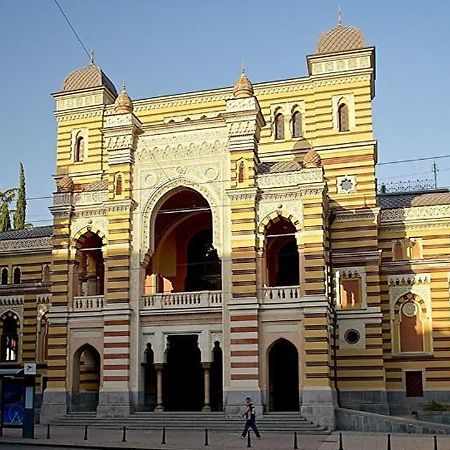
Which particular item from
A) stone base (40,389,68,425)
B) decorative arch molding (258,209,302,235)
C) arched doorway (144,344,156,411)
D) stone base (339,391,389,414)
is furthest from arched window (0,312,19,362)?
stone base (339,391,389,414)

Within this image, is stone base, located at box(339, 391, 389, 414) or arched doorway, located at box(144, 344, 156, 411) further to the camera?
stone base, located at box(339, 391, 389, 414)

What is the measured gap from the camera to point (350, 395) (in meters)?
36.5

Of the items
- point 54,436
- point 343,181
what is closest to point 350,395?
point 343,181

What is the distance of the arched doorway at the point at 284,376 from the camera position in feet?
122

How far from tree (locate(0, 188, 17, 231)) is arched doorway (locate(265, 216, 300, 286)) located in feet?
102

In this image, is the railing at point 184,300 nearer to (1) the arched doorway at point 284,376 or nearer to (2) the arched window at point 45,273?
(1) the arched doorway at point 284,376

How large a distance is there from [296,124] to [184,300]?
524 inches

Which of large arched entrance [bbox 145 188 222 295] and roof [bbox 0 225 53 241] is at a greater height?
roof [bbox 0 225 53 241]

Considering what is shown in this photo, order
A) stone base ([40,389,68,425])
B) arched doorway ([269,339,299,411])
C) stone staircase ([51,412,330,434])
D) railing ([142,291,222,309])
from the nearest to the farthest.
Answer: stone staircase ([51,412,330,434]), railing ([142,291,222,309]), stone base ([40,389,68,425]), arched doorway ([269,339,299,411])

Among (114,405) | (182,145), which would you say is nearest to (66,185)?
(182,145)

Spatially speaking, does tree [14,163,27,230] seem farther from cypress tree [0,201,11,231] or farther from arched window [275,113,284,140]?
arched window [275,113,284,140]

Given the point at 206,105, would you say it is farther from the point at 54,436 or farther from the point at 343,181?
the point at 54,436

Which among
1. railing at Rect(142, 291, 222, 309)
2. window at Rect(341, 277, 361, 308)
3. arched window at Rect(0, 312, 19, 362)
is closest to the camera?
railing at Rect(142, 291, 222, 309)

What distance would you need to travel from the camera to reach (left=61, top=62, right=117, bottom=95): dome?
45125 mm
